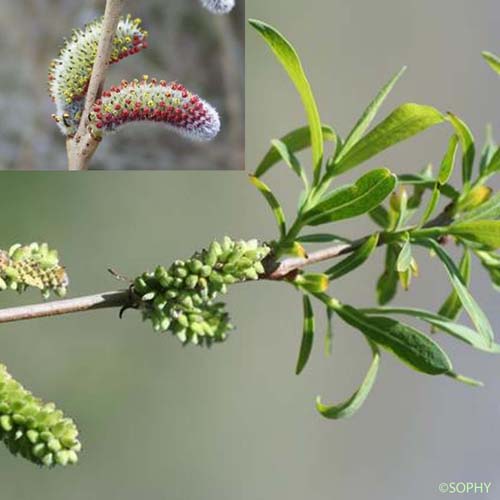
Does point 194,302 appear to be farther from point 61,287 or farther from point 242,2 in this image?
point 242,2

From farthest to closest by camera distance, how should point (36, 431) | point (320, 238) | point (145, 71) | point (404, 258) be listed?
point (145, 71) → point (320, 238) → point (404, 258) → point (36, 431)

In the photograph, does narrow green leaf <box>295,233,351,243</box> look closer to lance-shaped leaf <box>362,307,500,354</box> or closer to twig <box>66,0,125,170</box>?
lance-shaped leaf <box>362,307,500,354</box>

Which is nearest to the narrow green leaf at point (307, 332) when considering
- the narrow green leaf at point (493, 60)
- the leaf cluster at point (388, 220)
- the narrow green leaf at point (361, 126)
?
the leaf cluster at point (388, 220)

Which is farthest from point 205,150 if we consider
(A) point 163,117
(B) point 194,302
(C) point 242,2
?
(B) point 194,302

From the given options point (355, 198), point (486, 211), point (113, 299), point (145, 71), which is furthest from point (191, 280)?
point (145, 71)

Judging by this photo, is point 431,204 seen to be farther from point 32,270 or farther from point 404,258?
point 32,270
